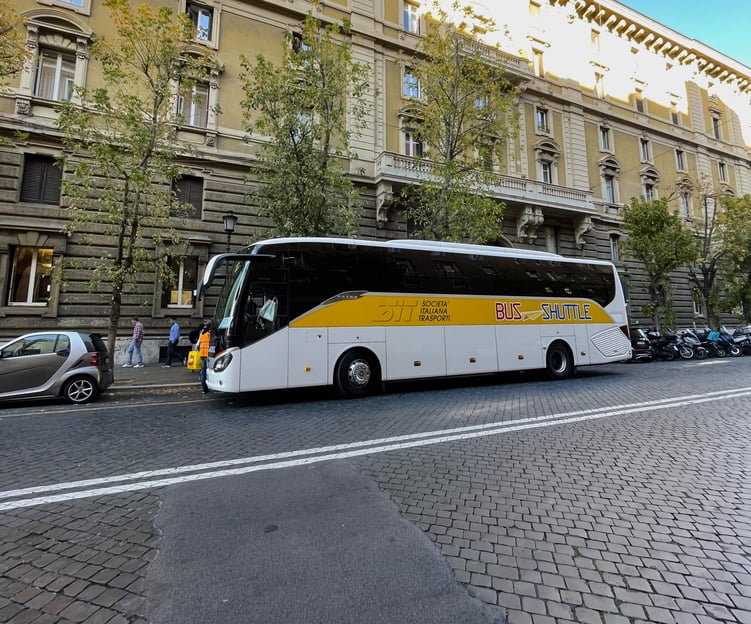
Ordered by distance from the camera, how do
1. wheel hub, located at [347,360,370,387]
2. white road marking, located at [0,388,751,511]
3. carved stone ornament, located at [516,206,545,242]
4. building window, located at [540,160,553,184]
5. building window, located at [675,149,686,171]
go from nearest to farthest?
white road marking, located at [0,388,751,511], wheel hub, located at [347,360,370,387], carved stone ornament, located at [516,206,545,242], building window, located at [540,160,553,184], building window, located at [675,149,686,171]

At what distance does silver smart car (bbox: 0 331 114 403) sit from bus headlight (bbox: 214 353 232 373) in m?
3.11

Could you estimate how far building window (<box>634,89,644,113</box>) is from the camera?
1204 inches

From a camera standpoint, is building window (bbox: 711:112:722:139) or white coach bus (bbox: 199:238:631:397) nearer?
white coach bus (bbox: 199:238:631:397)

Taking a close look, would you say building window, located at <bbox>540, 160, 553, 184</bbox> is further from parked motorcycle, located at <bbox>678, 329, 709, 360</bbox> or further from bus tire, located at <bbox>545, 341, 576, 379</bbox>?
bus tire, located at <bbox>545, 341, 576, 379</bbox>

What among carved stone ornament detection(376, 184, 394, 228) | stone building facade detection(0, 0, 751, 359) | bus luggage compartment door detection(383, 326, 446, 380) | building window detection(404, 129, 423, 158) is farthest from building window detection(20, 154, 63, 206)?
building window detection(404, 129, 423, 158)

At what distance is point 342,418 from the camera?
6.75 m

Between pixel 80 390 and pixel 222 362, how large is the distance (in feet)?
11.7

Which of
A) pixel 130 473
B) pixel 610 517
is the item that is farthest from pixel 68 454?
Result: pixel 610 517

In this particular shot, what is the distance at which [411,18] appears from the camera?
22594 mm

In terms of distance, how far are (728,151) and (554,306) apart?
3741 cm

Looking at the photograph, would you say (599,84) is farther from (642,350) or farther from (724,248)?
(642,350)

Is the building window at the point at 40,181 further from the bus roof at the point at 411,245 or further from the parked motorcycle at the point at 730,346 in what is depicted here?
the parked motorcycle at the point at 730,346

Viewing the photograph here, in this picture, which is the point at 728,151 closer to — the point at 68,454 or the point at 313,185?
the point at 313,185

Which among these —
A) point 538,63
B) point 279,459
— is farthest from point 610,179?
point 279,459
